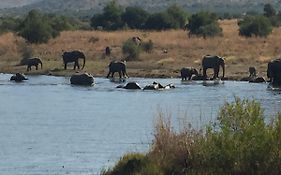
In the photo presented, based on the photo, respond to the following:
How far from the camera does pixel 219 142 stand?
52.9 ft

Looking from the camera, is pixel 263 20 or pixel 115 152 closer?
pixel 115 152

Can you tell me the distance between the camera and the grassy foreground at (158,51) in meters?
50.8

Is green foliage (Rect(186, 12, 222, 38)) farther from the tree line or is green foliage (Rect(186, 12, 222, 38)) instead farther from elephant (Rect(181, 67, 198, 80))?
elephant (Rect(181, 67, 198, 80))

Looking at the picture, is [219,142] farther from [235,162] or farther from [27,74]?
[27,74]

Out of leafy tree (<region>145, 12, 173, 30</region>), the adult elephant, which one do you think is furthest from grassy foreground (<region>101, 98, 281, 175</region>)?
leafy tree (<region>145, 12, 173, 30</region>)

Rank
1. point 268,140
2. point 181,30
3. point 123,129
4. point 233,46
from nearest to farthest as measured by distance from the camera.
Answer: point 268,140, point 123,129, point 233,46, point 181,30

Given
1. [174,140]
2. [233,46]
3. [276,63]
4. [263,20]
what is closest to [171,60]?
[233,46]

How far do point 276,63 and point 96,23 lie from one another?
142 feet

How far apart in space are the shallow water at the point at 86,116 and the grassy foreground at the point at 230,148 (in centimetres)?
86

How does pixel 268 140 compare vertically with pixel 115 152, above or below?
above

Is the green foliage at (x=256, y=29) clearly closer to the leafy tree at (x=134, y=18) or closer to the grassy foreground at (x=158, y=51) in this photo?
the grassy foreground at (x=158, y=51)

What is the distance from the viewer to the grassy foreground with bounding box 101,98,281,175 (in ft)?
52.0

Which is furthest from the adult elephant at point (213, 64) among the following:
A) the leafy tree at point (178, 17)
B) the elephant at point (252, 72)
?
the leafy tree at point (178, 17)

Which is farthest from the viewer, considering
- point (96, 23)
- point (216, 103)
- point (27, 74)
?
point (96, 23)
